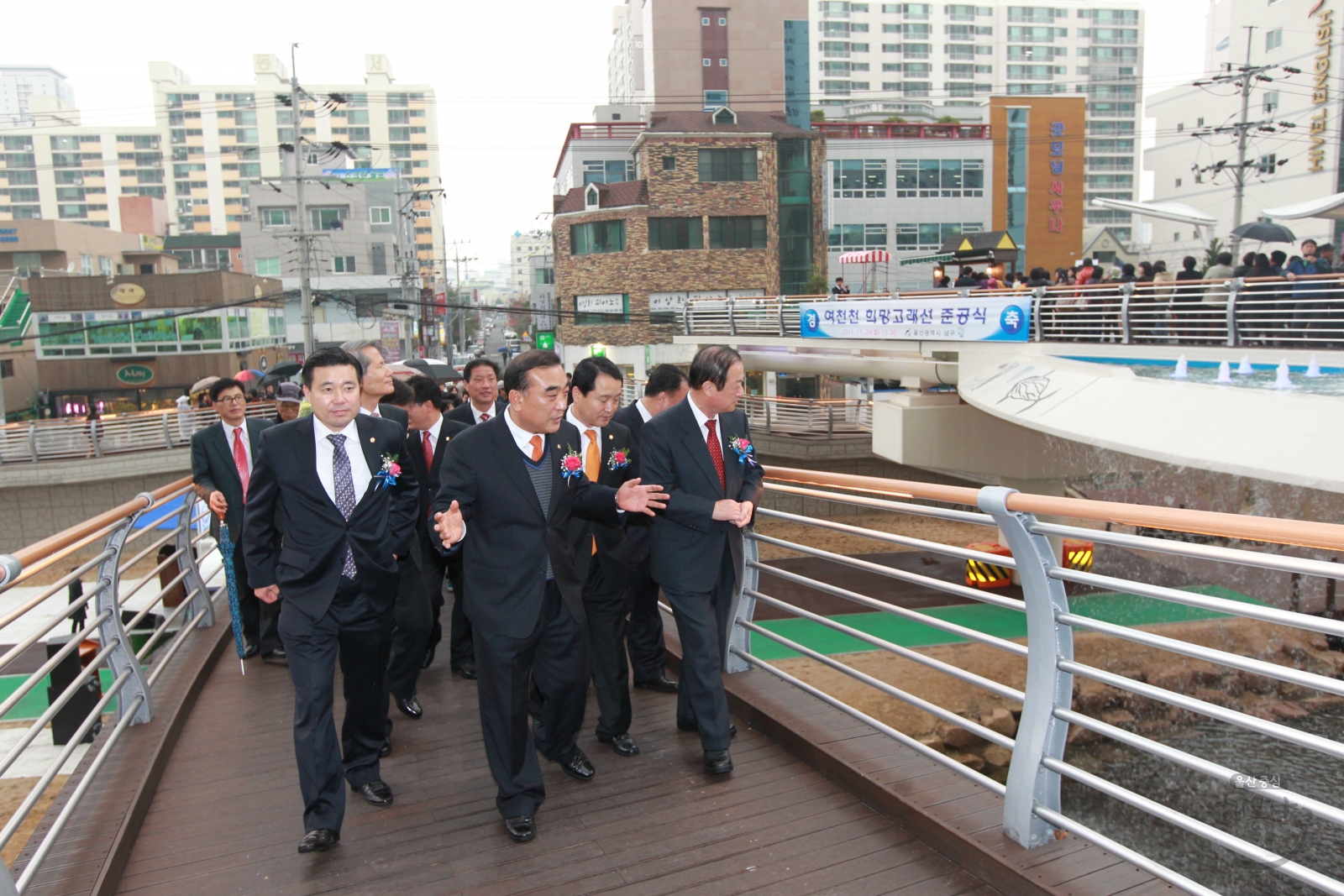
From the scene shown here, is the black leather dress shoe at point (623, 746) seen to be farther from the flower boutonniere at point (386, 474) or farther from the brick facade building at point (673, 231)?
the brick facade building at point (673, 231)

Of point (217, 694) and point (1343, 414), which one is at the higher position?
point (1343, 414)

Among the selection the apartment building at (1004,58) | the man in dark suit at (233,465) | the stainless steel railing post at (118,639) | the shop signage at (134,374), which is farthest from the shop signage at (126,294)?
the apartment building at (1004,58)

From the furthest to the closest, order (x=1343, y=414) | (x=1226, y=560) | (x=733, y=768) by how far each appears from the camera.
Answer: (x=1343, y=414) → (x=733, y=768) → (x=1226, y=560)

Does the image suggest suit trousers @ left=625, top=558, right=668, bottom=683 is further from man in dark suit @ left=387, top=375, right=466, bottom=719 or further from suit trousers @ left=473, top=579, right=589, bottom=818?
suit trousers @ left=473, top=579, right=589, bottom=818

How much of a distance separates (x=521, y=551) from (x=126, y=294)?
43269 mm

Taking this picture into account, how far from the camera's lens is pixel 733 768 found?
389cm

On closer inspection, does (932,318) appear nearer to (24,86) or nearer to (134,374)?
(134,374)

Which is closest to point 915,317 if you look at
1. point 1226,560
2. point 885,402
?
point 885,402

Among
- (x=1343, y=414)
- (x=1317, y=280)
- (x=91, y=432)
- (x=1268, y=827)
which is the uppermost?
(x=1317, y=280)

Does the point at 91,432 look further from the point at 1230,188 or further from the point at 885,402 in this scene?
the point at 1230,188

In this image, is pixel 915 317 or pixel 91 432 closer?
pixel 915 317

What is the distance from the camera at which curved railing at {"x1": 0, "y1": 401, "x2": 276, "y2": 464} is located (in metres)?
25.1

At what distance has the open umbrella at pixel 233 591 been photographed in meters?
5.51

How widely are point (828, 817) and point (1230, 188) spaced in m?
66.6
